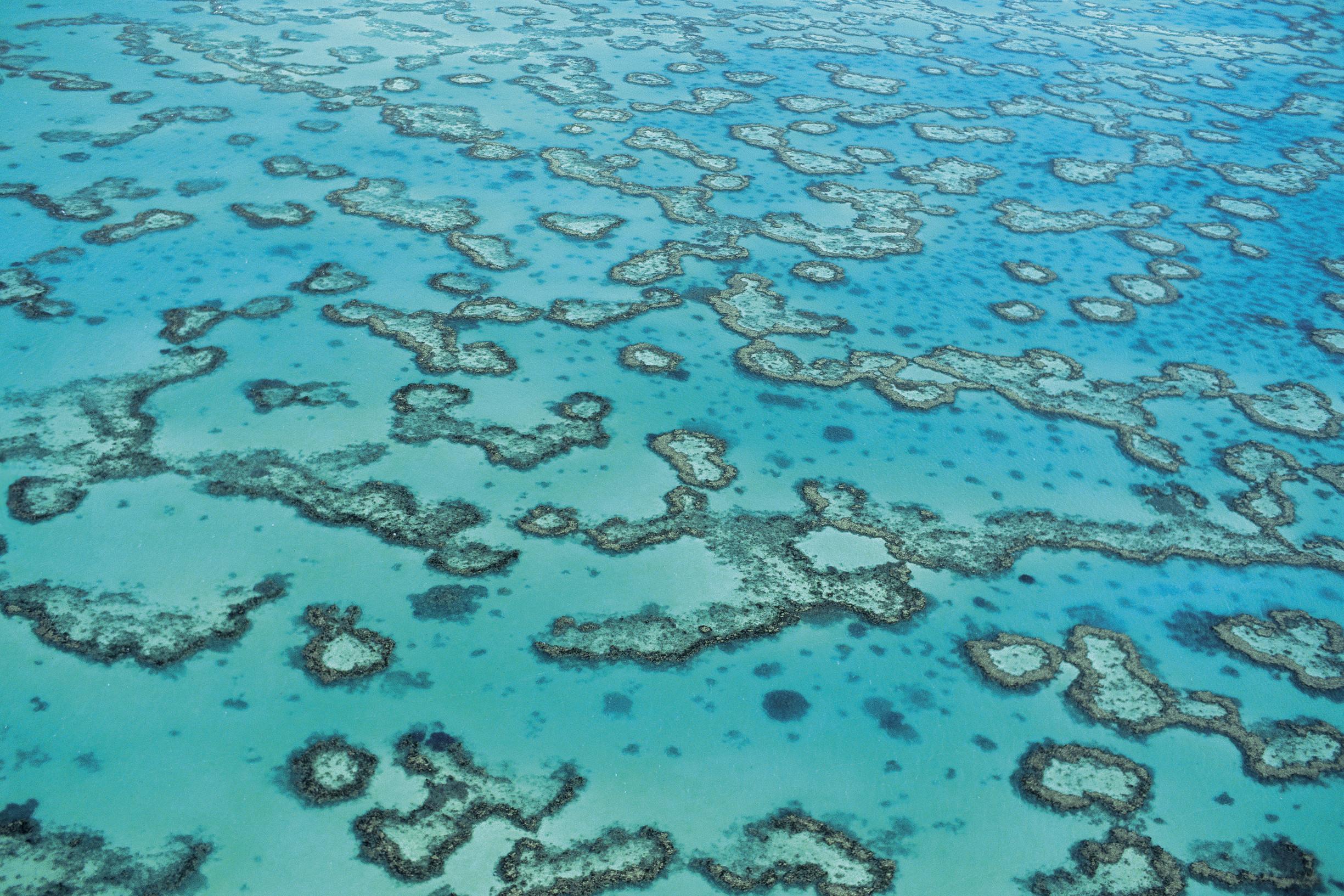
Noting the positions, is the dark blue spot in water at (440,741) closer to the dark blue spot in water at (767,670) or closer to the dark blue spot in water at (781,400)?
the dark blue spot in water at (767,670)

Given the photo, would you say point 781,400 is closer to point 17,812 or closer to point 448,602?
point 448,602

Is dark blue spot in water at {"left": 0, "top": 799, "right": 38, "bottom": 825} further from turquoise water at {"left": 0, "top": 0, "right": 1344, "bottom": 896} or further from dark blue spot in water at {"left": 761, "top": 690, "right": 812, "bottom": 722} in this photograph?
dark blue spot in water at {"left": 761, "top": 690, "right": 812, "bottom": 722}

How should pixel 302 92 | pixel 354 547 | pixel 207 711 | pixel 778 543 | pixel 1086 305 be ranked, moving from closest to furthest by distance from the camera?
pixel 207 711 < pixel 354 547 < pixel 778 543 < pixel 1086 305 < pixel 302 92

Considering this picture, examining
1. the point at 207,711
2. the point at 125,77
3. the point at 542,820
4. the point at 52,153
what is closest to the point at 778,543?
the point at 542,820

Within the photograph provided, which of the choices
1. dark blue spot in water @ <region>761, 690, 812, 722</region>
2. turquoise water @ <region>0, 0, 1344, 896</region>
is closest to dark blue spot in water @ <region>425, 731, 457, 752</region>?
turquoise water @ <region>0, 0, 1344, 896</region>

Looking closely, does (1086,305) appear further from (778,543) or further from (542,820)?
(542,820)

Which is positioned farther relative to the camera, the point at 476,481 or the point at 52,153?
the point at 52,153

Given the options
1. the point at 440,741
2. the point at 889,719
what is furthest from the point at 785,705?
the point at 440,741

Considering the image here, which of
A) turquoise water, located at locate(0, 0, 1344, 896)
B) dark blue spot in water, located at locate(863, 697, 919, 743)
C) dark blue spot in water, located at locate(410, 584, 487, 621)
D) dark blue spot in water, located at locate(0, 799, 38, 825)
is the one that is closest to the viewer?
dark blue spot in water, located at locate(0, 799, 38, 825)
